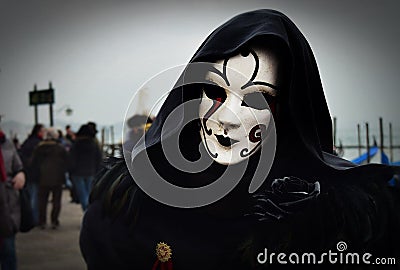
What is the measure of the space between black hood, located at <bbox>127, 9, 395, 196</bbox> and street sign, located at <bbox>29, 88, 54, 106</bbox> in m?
1.41

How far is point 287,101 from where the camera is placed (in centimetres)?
88

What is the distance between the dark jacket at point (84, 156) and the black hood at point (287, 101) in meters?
2.83

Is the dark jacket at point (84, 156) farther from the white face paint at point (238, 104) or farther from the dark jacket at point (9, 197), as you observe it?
A: the white face paint at point (238, 104)

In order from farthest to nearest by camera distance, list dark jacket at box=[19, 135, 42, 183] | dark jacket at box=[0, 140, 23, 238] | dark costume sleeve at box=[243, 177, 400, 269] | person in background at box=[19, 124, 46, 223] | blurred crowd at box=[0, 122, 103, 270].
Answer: dark jacket at box=[19, 135, 42, 183] → person in background at box=[19, 124, 46, 223] → blurred crowd at box=[0, 122, 103, 270] → dark jacket at box=[0, 140, 23, 238] → dark costume sleeve at box=[243, 177, 400, 269]

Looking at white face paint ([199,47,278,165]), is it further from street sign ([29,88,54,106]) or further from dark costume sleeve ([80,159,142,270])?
street sign ([29,88,54,106])

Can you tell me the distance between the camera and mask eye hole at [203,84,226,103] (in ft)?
2.94

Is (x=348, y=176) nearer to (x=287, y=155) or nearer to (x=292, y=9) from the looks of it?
(x=287, y=155)

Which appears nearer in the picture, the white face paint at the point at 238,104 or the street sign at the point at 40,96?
the white face paint at the point at 238,104

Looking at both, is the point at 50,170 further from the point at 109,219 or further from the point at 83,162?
the point at 109,219

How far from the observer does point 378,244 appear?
2.82 feet

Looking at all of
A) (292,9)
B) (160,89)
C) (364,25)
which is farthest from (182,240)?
(364,25)

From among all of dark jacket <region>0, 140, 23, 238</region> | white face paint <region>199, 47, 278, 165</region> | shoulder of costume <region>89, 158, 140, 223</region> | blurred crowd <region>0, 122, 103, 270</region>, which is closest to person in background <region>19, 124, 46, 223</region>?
blurred crowd <region>0, 122, 103, 270</region>

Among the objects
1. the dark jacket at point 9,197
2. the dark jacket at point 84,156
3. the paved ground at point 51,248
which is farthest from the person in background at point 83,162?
the dark jacket at point 9,197

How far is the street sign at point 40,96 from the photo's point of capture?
220 cm
